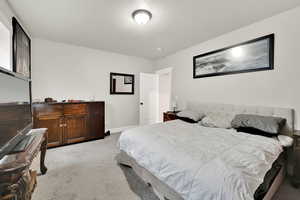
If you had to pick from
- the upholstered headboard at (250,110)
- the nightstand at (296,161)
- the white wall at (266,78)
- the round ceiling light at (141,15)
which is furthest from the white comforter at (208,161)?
the round ceiling light at (141,15)

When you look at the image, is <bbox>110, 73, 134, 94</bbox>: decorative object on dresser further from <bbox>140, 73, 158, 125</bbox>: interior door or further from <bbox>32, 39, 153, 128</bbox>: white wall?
<bbox>140, 73, 158, 125</bbox>: interior door

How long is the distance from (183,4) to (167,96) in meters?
2.94

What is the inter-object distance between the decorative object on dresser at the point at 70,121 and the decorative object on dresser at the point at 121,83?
839mm

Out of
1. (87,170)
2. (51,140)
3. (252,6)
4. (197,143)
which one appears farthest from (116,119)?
(252,6)

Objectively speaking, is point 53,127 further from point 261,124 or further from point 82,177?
point 261,124

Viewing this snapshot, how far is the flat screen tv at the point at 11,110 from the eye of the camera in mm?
1078

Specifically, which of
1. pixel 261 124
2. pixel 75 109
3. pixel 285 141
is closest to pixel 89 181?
pixel 75 109

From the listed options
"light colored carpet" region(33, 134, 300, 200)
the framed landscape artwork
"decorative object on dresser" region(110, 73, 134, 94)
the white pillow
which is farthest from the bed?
"decorative object on dresser" region(110, 73, 134, 94)

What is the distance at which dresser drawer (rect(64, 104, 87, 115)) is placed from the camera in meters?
3.11

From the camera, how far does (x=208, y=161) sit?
1.17 m

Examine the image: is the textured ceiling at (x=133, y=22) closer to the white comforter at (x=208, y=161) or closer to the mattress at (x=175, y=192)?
the white comforter at (x=208, y=161)

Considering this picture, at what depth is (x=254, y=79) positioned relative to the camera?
2455mm

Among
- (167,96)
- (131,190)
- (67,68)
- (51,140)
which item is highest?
(67,68)

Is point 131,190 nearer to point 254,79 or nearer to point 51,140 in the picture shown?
point 51,140
